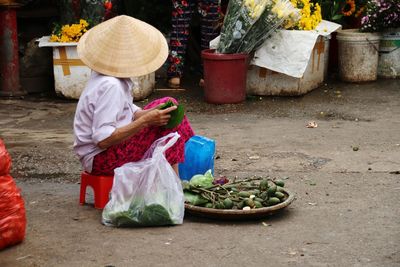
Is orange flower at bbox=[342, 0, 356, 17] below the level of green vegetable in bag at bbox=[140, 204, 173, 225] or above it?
above

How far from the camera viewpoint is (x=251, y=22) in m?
7.48

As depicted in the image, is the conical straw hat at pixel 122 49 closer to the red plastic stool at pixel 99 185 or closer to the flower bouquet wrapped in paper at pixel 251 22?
the red plastic stool at pixel 99 185

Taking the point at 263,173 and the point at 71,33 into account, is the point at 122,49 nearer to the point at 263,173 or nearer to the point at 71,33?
the point at 263,173

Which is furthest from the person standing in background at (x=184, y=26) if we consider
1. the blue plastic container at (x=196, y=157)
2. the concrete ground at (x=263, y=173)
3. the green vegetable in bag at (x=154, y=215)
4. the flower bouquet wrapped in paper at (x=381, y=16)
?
the green vegetable in bag at (x=154, y=215)

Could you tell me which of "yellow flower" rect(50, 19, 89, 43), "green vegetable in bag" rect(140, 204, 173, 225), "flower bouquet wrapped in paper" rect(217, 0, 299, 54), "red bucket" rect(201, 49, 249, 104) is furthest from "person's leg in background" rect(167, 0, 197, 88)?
"green vegetable in bag" rect(140, 204, 173, 225)

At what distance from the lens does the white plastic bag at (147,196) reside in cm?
430

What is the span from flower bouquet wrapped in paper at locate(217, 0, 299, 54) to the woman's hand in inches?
126

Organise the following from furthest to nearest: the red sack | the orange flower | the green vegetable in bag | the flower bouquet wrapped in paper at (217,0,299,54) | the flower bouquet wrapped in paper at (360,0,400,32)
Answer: the orange flower, the flower bouquet wrapped in paper at (360,0,400,32), the flower bouquet wrapped in paper at (217,0,299,54), the green vegetable in bag, the red sack

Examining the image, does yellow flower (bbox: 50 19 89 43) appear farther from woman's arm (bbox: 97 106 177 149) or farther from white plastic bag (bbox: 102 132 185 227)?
white plastic bag (bbox: 102 132 185 227)

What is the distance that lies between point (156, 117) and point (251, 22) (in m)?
3.30

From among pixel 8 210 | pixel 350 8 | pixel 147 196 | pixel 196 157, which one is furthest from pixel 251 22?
pixel 8 210

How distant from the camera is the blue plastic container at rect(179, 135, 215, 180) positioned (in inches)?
197

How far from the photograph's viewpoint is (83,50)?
14.9 feet

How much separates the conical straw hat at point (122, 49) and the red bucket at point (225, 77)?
116 inches
